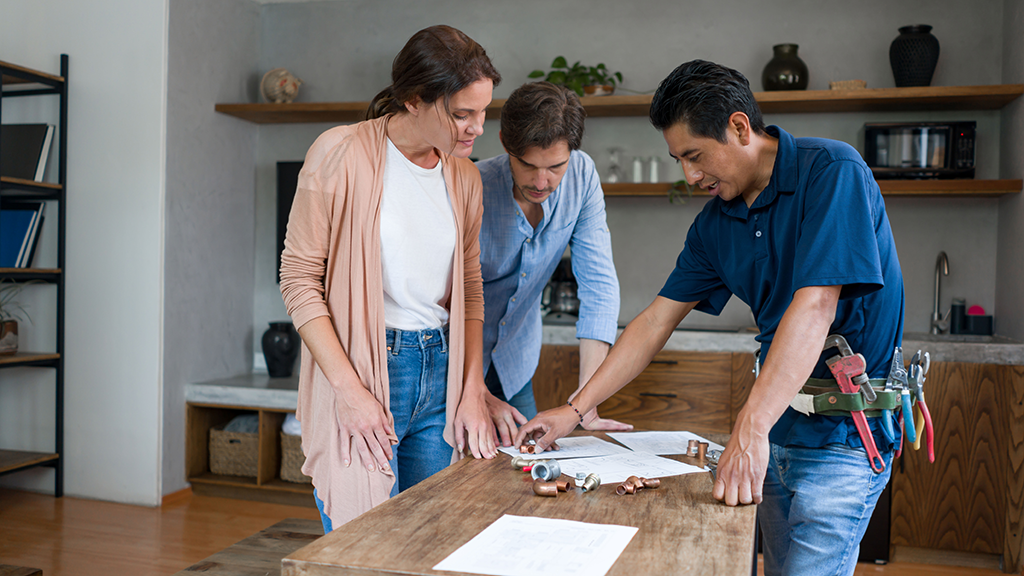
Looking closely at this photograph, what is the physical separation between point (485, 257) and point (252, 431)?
2.43 metres

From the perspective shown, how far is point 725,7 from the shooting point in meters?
3.98

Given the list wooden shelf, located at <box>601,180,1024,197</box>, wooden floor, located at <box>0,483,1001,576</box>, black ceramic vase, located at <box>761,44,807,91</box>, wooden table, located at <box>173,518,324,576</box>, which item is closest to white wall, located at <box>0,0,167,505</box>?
wooden floor, located at <box>0,483,1001,576</box>

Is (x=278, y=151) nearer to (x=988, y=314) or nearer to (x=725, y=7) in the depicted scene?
(x=725, y=7)

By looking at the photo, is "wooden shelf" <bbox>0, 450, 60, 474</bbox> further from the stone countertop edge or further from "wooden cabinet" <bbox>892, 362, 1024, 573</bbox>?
"wooden cabinet" <bbox>892, 362, 1024, 573</bbox>

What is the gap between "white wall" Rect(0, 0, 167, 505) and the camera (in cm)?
378

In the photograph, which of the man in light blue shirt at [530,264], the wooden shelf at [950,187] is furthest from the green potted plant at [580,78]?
the man in light blue shirt at [530,264]

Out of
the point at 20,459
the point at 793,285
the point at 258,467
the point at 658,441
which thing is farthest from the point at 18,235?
the point at 793,285

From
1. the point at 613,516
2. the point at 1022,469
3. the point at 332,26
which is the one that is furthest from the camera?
the point at 332,26

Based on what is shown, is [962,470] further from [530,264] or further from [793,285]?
[793,285]

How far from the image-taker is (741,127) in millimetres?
1386

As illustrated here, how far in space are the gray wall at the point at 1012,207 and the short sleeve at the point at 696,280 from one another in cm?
224

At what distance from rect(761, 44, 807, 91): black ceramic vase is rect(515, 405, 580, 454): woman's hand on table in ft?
8.51

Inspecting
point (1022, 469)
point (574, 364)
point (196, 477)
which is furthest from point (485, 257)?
point (196, 477)

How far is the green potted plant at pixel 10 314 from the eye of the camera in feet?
12.4
